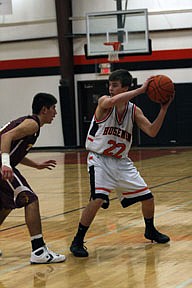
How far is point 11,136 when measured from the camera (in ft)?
19.5

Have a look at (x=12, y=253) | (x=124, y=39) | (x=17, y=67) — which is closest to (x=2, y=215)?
(x=12, y=253)

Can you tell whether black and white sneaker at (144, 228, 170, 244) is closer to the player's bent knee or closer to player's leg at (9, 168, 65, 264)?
player's leg at (9, 168, 65, 264)

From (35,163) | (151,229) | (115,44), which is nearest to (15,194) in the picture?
(35,163)

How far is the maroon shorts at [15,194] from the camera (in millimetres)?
6102

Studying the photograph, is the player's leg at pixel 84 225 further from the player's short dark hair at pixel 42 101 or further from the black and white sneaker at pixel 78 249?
the player's short dark hair at pixel 42 101

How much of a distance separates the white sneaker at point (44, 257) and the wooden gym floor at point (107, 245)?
5cm

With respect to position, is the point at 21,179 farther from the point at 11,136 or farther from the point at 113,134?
the point at 113,134

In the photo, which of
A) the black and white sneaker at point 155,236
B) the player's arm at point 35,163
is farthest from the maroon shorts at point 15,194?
the black and white sneaker at point 155,236

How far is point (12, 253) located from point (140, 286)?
1837mm

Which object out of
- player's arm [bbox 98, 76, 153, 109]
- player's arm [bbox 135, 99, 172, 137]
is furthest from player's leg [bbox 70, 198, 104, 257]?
player's arm [bbox 98, 76, 153, 109]

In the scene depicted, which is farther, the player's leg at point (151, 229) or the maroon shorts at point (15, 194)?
the player's leg at point (151, 229)

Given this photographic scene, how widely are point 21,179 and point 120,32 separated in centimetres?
1444

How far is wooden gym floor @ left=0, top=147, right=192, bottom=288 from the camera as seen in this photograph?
5425 mm

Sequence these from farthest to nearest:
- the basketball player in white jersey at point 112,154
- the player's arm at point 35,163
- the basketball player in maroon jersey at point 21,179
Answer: the player's arm at point 35,163
the basketball player in white jersey at point 112,154
the basketball player in maroon jersey at point 21,179
